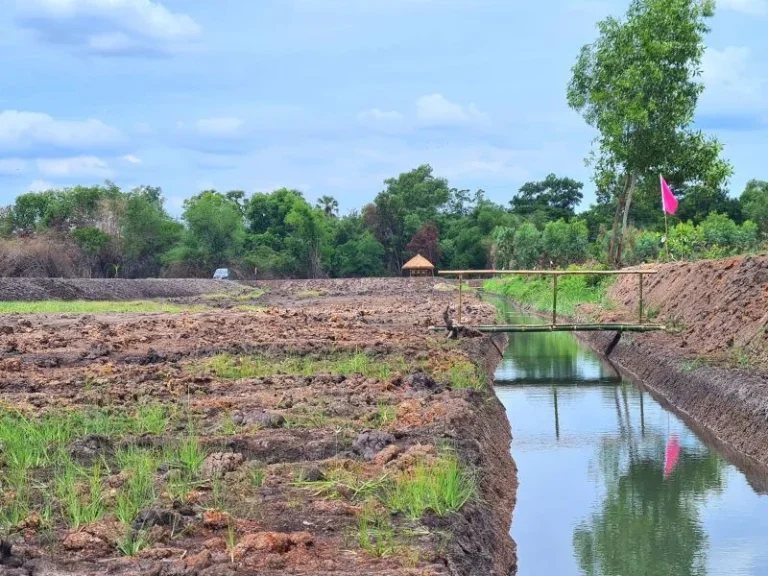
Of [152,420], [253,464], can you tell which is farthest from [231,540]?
[152,420]

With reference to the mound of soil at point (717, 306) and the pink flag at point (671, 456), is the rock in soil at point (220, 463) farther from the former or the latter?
the mound of soil at point (717, 306)

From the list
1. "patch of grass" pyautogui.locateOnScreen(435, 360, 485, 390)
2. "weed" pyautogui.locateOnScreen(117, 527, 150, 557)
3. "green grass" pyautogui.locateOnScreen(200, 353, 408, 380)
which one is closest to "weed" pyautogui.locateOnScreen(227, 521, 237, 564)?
"weed" pyautogui.locateOnScreen(117, 527, 150, 557)

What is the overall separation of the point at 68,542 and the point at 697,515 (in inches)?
259

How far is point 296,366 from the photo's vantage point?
15.3 meters

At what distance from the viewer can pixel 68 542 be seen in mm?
6457

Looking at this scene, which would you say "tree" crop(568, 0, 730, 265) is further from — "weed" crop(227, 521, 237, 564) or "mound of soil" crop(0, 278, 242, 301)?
"weed" crop(227, 521, 237, 564)

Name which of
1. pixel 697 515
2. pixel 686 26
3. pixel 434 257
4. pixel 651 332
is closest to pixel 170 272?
pixel 434 257

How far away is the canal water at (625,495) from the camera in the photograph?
910cm

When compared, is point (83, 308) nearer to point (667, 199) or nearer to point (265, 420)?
point (667, 199)

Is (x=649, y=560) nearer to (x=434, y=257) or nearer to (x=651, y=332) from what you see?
(x=651, y=332)

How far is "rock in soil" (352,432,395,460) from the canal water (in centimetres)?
153

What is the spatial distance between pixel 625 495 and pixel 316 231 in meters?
62.9

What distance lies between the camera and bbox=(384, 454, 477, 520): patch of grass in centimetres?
733

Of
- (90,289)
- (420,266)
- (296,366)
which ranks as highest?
(420,266)
